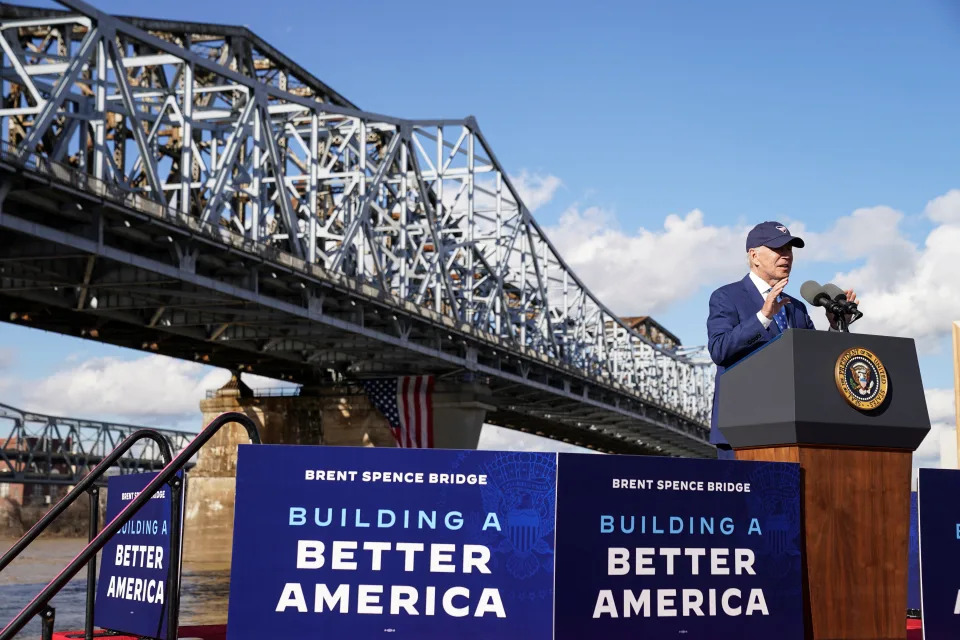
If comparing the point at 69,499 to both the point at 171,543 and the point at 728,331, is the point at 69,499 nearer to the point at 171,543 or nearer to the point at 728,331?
the point at 171,543

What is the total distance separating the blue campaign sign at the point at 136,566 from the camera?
593 centimetres

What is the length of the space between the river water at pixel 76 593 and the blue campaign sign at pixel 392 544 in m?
10.5

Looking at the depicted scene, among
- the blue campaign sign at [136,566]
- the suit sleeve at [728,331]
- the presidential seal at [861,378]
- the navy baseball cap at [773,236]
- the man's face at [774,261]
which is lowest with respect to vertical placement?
the blue campaign sign at [136,566]

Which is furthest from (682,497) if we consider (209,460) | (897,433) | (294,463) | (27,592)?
(209,460)

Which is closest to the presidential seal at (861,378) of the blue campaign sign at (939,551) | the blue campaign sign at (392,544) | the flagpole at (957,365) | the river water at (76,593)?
the blue campaign sign at (939,551)

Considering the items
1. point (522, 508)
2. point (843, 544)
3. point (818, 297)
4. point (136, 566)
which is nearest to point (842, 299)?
point (818, 297)

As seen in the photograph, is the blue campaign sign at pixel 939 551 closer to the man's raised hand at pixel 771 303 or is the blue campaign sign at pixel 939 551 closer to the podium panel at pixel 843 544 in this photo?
the podium panel at pixel 843 544

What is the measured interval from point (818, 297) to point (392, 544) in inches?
87.5

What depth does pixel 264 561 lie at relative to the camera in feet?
15.8

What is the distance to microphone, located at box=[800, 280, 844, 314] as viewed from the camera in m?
5.44

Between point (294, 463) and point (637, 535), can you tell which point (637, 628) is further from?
point (294, 463)

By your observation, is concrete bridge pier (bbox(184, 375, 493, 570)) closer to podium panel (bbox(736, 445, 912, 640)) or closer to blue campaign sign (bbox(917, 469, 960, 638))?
blue campaign sign (bbox(917, 469, 960, 638))

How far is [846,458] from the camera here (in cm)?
525

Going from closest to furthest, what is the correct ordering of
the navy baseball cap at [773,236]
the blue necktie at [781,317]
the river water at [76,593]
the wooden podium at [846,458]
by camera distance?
the wooden podium at [846,458]
the navy baseball cap at [773,236]
the blue necktie at [781,317]
the river water at [76,593]
